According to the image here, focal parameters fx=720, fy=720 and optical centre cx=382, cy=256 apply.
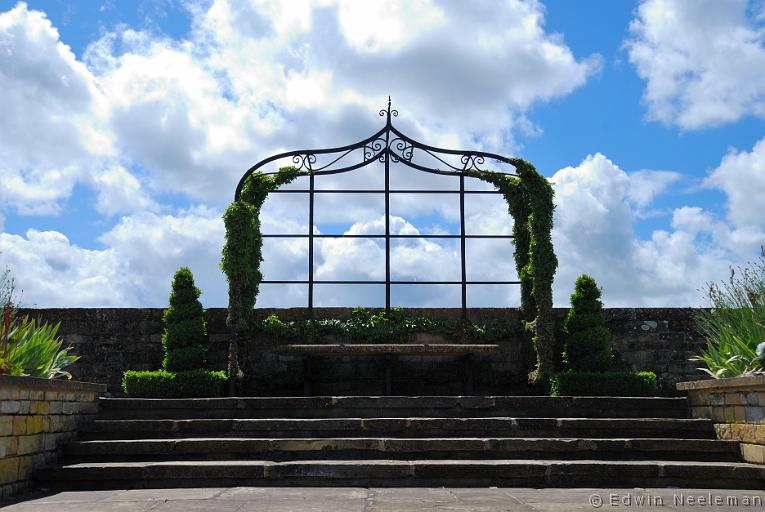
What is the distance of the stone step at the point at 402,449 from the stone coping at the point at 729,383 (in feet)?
1.85

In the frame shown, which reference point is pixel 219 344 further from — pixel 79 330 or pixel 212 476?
pixel 212 476

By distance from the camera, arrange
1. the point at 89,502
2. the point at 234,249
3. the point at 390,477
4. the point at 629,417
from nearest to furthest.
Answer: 1. the point at 89,502
2. the point at 390,477
3. the point at 629,417
4. the point at 234,249

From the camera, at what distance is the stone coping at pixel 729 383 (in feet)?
20.9

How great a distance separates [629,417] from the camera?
8.01 m

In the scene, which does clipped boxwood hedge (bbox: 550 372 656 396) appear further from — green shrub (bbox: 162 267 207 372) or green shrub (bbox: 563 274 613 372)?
green shrub (bbox: 162 267 207 372)

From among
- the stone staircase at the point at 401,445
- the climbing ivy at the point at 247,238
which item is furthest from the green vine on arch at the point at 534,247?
the climbing ivy at the point at 247,238

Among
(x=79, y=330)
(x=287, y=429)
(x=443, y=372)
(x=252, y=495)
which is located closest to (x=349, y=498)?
(x=252, y=495)

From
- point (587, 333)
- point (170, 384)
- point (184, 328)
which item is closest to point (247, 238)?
point (184, 328)

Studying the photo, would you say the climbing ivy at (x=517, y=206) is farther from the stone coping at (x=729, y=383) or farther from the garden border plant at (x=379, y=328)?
the stone coping at (x=729, y=383)

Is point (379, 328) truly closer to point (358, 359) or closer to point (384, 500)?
point (358, 359)

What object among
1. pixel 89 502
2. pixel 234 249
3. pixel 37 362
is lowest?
pixel 89 502

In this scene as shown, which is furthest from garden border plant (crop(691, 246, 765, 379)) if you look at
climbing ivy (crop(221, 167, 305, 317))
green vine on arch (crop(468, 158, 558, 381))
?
climbing ivy (crop(221, 167, 305, 317))

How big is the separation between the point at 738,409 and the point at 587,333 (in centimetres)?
394

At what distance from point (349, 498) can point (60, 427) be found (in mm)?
3233
